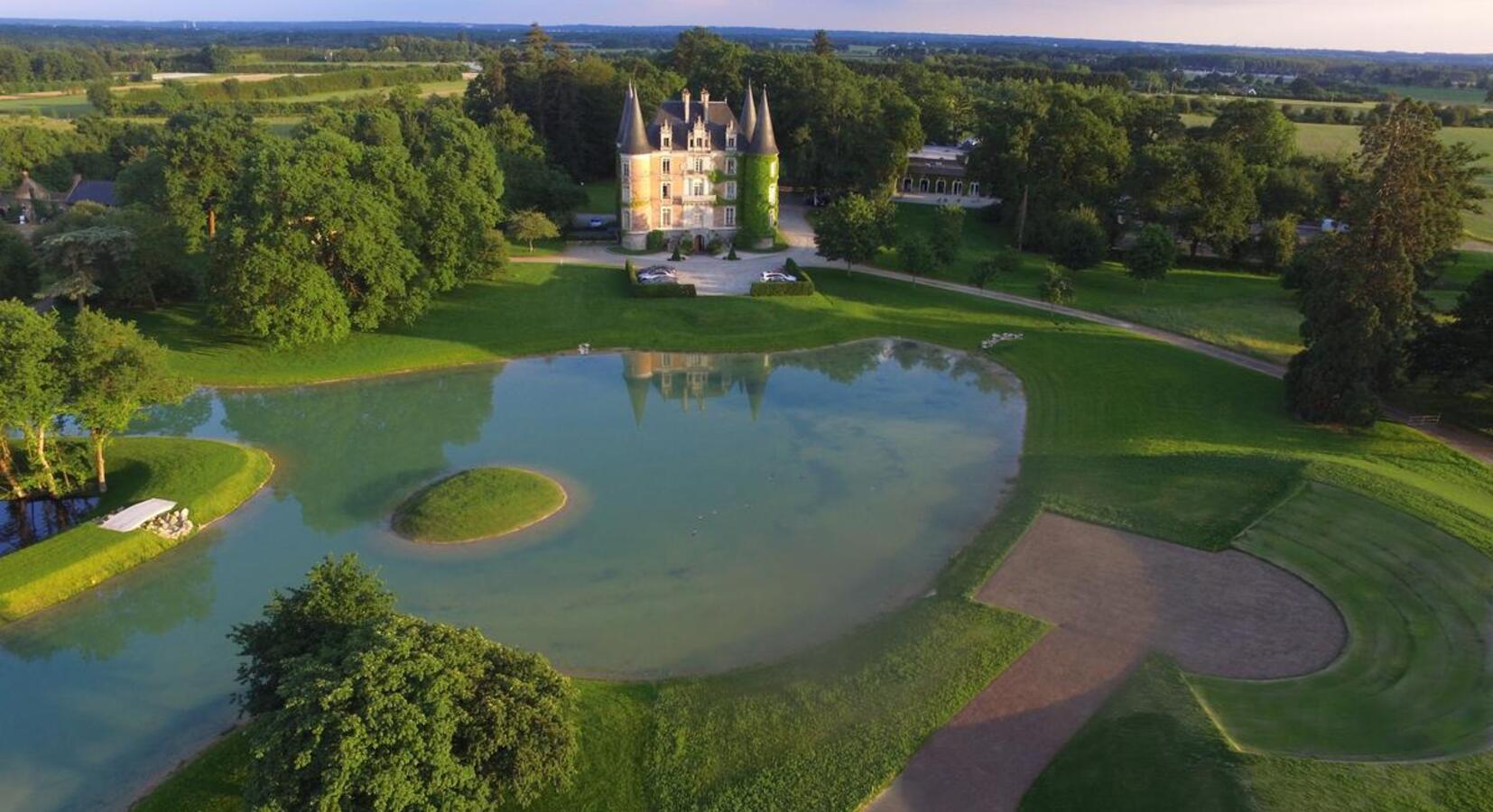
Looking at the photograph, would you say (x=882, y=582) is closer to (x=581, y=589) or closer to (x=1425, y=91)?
(x=581, y=589)

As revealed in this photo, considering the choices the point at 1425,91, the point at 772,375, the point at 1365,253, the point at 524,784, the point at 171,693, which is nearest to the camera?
the point at 524,784

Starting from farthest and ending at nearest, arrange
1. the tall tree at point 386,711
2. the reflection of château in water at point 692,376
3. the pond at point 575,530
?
the reflection of château in water at point 692,376 < the pond at point 575,530 < the tall tree at point 386,711

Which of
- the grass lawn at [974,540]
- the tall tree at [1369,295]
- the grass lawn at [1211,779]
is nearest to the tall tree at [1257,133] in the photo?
the grass lawn at [974,540]

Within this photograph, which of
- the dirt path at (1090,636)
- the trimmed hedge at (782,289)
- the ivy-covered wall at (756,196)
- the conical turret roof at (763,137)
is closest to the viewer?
the dirt path at (1090,636)

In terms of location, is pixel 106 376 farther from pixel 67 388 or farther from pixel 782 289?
pixel 782 289

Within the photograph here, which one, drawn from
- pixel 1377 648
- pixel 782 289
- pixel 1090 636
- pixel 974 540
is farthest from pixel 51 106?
pixel 1377 648

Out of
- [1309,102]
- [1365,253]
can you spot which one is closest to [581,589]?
[1365,253]

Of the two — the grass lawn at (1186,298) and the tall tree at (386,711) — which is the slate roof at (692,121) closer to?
the grass lawn at (1186,298)
